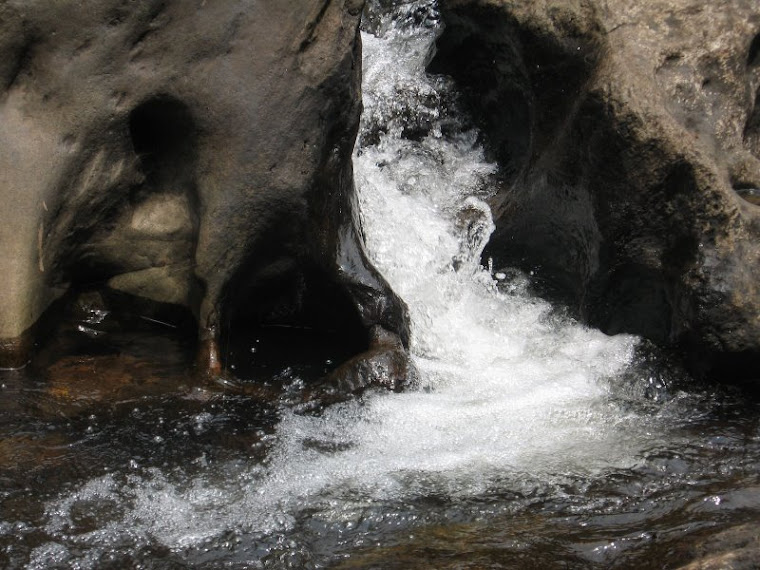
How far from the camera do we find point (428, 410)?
177 inches

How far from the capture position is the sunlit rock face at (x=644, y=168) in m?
4.92

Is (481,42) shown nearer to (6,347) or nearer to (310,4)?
(310,4)

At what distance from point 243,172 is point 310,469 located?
1.61 m

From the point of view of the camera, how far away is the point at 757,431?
14.7 ft

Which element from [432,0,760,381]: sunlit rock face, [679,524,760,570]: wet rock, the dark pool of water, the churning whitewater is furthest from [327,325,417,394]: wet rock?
[679,524,760,570]: wet rock

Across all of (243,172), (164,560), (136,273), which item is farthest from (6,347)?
(164,560)

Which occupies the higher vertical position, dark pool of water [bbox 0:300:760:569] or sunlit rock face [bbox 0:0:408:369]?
sunlit rock face [bbox 0:0:408:369]

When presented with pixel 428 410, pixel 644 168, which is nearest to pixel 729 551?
pixel 428 410

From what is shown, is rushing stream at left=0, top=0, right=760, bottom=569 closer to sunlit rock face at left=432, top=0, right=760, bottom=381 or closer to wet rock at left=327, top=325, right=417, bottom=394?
wet rock at left=327, top=325, right=417, bottom=394

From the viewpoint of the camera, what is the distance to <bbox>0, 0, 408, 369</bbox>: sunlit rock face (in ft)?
14.7

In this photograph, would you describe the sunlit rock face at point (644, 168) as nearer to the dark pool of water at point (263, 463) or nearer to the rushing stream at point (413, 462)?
the rushing stream at point (413, 462)

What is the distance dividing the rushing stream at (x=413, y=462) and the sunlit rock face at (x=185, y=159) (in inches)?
16.8

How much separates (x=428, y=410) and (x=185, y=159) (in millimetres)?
1778

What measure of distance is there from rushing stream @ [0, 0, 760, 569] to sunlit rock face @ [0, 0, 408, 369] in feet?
1.40
